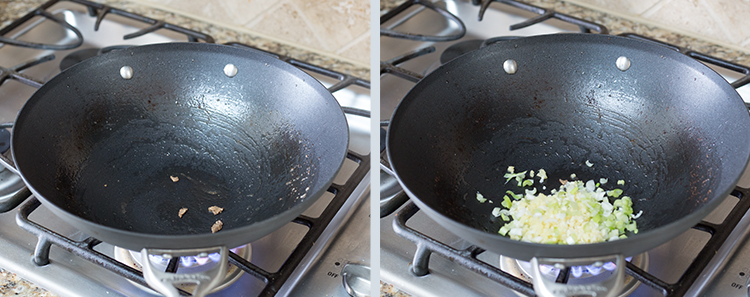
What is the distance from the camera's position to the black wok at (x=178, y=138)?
0.71 metres

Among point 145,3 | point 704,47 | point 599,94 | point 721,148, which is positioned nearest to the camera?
point 721,148

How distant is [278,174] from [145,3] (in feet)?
1.76

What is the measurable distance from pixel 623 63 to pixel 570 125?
0.09 m

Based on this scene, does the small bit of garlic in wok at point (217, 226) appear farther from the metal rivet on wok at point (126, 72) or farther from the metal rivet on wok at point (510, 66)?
the metal rivet on wok at point (510, 66)

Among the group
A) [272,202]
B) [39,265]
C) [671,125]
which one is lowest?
[39,265]

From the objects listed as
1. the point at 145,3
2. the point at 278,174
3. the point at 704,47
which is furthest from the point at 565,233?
the point at 145,3

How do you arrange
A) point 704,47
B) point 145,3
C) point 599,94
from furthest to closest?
point 145,3 < point 704,47 < point 599,94

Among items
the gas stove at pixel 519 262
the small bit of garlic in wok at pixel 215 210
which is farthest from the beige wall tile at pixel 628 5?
the small bit of garlic in wok at pixel 215 210

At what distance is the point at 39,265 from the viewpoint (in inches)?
27.3

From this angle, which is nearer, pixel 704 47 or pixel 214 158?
pixel 214 158

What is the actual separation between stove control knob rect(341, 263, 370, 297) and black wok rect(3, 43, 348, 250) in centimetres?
10

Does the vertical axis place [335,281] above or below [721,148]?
below

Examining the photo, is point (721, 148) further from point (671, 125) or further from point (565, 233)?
point (565, 233)

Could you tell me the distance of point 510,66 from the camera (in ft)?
2.52
